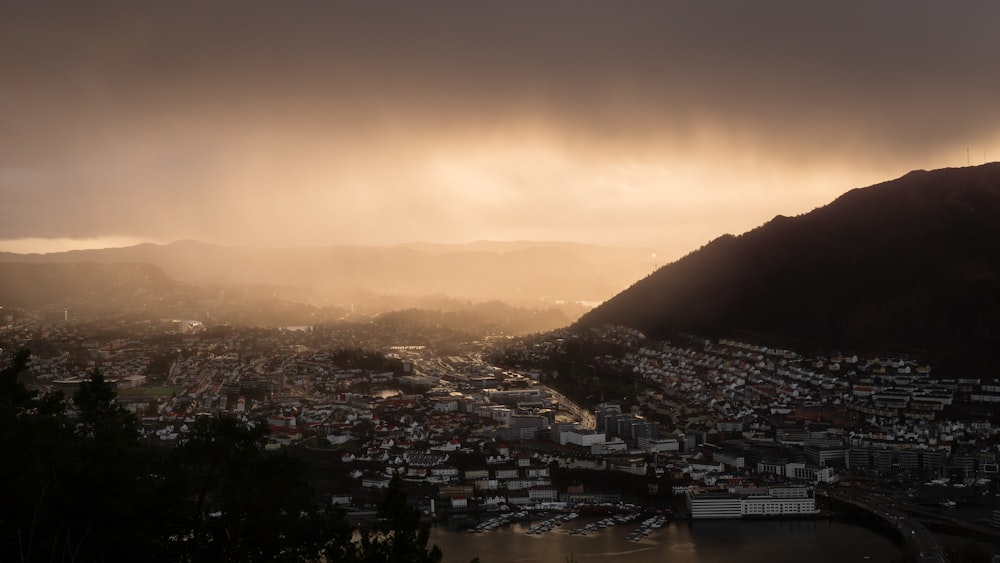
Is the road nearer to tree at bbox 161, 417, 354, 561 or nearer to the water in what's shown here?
the water

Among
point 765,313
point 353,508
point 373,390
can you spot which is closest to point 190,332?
point 373,390

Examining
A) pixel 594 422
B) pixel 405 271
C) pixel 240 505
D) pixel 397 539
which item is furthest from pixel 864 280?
pixel 405 271

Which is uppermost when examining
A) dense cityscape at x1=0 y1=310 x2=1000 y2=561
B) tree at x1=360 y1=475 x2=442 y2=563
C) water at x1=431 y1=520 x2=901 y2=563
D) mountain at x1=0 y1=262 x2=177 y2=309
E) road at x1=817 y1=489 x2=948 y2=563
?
mountain at x1=0 y1=262 x2=177 y2=309

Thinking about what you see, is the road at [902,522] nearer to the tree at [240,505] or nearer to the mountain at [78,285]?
the tree at [240,505]

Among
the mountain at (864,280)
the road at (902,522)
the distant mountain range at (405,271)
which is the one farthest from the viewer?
the distant mountain range at (405,271)

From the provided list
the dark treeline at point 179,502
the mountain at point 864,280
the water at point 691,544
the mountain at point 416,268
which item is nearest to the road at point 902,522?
the water at point 691,544

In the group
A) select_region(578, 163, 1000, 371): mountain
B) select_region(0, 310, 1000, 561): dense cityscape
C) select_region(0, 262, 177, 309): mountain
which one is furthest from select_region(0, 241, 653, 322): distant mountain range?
select_region(0, 310, 1000, 561): dense cityscape

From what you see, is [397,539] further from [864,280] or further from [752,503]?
[864,280]
